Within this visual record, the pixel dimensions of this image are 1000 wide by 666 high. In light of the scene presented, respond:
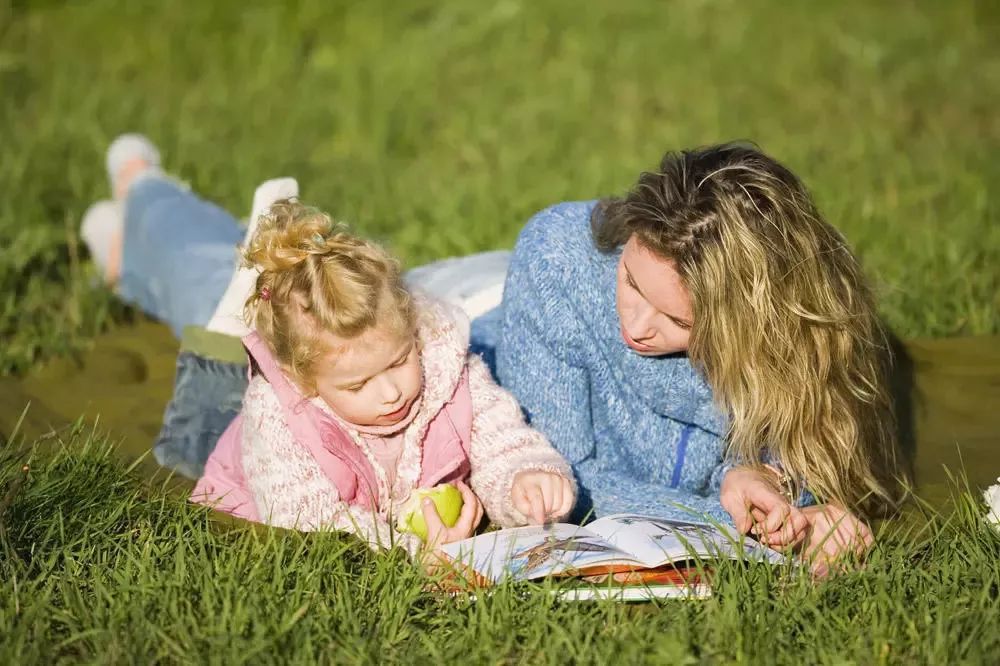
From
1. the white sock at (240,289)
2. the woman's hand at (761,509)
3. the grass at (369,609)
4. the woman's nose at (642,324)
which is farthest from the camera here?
the white sock at (240,289)

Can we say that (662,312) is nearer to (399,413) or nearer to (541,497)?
(541,497)

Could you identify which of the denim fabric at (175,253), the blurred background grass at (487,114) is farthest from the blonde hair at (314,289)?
the blurred background grass at (487,114)

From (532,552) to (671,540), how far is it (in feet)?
1.17

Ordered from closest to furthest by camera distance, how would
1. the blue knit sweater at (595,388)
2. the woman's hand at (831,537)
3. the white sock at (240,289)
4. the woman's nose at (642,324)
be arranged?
the woman's hand at (831,537) → the woman's nose at (642,324) → the blue knit sweater at (595,388) → the white sock at (240,289)

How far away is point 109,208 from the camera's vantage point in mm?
5301

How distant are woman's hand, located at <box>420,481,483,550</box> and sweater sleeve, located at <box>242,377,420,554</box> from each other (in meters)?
0.06

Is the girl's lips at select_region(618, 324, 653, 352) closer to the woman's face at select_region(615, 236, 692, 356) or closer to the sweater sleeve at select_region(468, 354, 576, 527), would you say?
the woman's face at select_region(615, 236, 692, 356)

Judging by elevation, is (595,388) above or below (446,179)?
below

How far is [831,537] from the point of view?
3.25 meters

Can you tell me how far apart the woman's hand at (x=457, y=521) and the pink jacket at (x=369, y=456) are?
0.20ft

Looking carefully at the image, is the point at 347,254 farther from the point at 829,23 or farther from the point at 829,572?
the point at 829,23

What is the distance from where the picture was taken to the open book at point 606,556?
291cm

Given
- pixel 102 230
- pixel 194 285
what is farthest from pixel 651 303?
pixel 102 230

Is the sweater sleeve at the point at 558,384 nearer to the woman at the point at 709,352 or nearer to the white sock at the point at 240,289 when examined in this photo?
the woman at the point at 709,352
